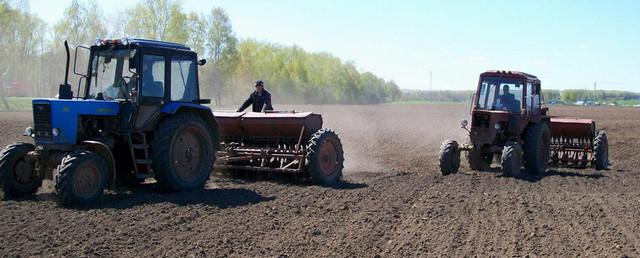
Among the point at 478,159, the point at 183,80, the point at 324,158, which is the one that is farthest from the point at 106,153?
the point at 478,159

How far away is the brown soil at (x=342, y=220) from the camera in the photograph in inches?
270

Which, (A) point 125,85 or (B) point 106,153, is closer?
(B) point 106,153

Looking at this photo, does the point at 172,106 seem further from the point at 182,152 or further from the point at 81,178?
the point at 81,178

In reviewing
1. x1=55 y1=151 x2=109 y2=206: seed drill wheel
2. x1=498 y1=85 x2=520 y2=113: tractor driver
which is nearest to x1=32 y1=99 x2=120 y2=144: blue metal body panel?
x1=55 y1=151 x2=109 y2=206: seed drill wheel

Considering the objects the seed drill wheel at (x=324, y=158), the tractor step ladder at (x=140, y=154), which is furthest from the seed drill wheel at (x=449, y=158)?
the tractor step ladder at (x=140, y=154)

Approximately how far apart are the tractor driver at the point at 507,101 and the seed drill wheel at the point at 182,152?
6945mm

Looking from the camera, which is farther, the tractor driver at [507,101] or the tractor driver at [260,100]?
the tractor driver at [507,101]

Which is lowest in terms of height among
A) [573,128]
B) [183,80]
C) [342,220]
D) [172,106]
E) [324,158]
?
[342,220]

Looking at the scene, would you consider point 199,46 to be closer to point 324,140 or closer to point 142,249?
point 324,140

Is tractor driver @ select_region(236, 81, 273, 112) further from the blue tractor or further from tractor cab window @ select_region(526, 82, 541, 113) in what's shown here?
tractor cab window @ select_region(526, 82, 541, 113)

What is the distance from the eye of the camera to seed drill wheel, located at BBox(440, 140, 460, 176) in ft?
47.6

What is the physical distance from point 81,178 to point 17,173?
1271 mm

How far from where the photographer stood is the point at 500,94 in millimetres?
15164

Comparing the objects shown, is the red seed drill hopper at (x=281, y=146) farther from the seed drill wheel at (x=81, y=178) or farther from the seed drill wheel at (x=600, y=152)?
the seed drill wheel at (x=600, y=152)
